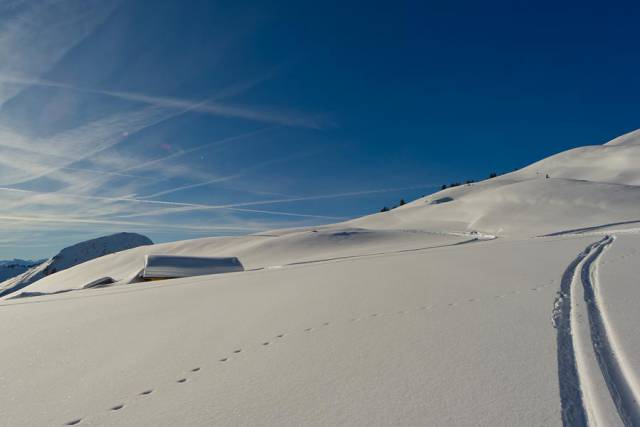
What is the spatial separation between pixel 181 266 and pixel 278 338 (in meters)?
21.7

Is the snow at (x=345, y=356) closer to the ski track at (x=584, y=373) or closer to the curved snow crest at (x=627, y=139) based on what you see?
the ski track at (x=584, y=373)

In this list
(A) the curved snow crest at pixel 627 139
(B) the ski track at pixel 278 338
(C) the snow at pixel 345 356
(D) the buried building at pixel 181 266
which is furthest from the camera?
(A) the curved snow crest at pixel 627 139

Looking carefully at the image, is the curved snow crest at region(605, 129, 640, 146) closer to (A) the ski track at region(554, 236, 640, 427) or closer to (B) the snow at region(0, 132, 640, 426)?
Answer: (B) the snow at region(0, 132, 640, 426)

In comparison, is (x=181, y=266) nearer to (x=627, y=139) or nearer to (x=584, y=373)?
(x=584, y=373)

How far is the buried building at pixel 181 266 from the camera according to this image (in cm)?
2333

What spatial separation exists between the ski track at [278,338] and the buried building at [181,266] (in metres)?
20.3

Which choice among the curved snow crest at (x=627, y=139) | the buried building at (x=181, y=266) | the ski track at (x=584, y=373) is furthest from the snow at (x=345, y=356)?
the curved snow crest at (x=627, y=139)

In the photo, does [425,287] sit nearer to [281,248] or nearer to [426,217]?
[281,248]

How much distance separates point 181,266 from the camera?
80.4ft

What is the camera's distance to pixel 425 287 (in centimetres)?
789

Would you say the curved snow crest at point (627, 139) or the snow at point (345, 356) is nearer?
the snow at point (345, 356)

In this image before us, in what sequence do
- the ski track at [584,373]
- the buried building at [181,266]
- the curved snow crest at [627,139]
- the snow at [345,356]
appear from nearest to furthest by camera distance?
1. the ski track at [584,373]
2. the snow at [345,356]
3. the buried building at [181,266]
4. the curved snow crest at [627,139]

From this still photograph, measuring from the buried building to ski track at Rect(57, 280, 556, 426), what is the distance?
2027 cm

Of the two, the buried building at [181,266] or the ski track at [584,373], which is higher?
the buried building at [181,266]
